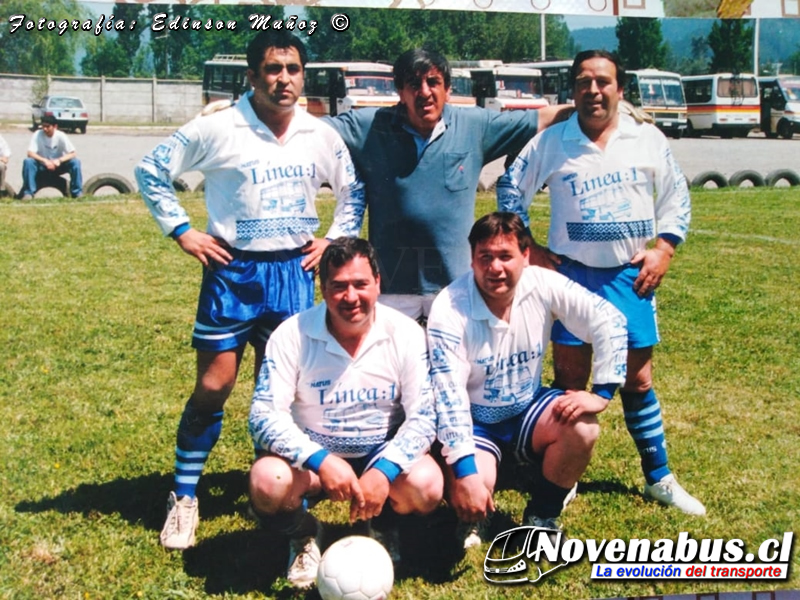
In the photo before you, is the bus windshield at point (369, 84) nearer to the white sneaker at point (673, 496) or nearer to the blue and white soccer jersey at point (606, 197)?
the blue and white soccer jersey at point (606, 197)

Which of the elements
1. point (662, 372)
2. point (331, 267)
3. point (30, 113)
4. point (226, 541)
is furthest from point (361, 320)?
point (662, 372)

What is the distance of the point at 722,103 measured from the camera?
139 inches

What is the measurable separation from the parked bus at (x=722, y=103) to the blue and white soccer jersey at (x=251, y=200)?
126cm

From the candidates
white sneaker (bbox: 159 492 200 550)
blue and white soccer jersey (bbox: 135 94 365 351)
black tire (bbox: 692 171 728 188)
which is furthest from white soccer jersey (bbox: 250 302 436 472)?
black tire (bbox: 692 171 728 188)

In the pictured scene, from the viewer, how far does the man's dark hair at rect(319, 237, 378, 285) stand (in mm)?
2867

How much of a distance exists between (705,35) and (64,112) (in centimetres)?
226

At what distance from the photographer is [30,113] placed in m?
3.33

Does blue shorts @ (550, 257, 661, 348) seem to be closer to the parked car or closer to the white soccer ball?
the white soccer ball

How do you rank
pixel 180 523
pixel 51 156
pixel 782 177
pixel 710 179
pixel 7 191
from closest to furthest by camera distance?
pixel 180 523 < pixel 51 156 < pixel 782 177 < pixel 710 179 < pixel 7 191

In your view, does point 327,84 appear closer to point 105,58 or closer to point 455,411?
point 105,58

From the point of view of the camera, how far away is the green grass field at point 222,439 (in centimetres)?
306

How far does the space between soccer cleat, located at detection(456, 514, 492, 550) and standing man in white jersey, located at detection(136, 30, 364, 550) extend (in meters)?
0.89

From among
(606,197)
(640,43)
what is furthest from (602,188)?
(640,43)

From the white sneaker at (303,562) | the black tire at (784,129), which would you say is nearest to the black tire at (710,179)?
the black tire at (784,129)
